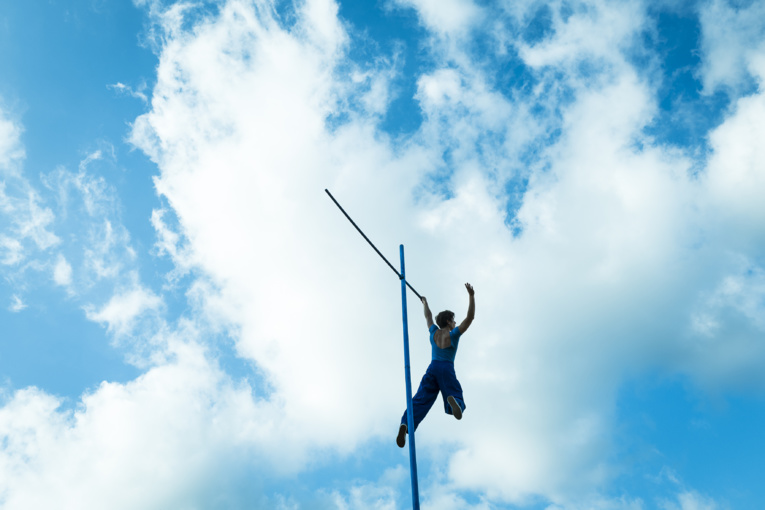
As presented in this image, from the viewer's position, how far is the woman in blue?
28.3ft

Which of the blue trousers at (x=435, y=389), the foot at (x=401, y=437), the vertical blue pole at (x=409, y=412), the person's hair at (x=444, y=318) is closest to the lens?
the vertical blue pole at (x=409, y=412)

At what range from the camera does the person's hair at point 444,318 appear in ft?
31.4

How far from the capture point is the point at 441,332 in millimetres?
9445

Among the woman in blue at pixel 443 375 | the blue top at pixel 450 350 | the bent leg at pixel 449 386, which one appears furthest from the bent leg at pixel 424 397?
the blue top at pixel 450 350

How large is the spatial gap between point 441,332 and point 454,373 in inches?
30.9

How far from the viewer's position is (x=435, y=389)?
29.4 ft

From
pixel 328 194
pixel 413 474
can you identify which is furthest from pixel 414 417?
pixel 328 194

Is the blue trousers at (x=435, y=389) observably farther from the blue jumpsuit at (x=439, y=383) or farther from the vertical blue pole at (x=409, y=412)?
the vertical blue pole at (x=409, y=412)

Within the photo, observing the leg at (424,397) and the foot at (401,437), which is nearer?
the foot at (401,437)

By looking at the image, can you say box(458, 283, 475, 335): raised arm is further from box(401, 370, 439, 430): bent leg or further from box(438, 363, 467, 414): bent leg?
box(401, 370, 439, 430): bent leg

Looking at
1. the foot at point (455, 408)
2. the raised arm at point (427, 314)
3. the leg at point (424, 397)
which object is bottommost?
the foot at point (455, 408)

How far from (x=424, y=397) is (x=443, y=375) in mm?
469

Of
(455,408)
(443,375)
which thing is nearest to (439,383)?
(443,375)

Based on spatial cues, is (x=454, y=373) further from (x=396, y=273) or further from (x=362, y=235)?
(x=362, y=235)
